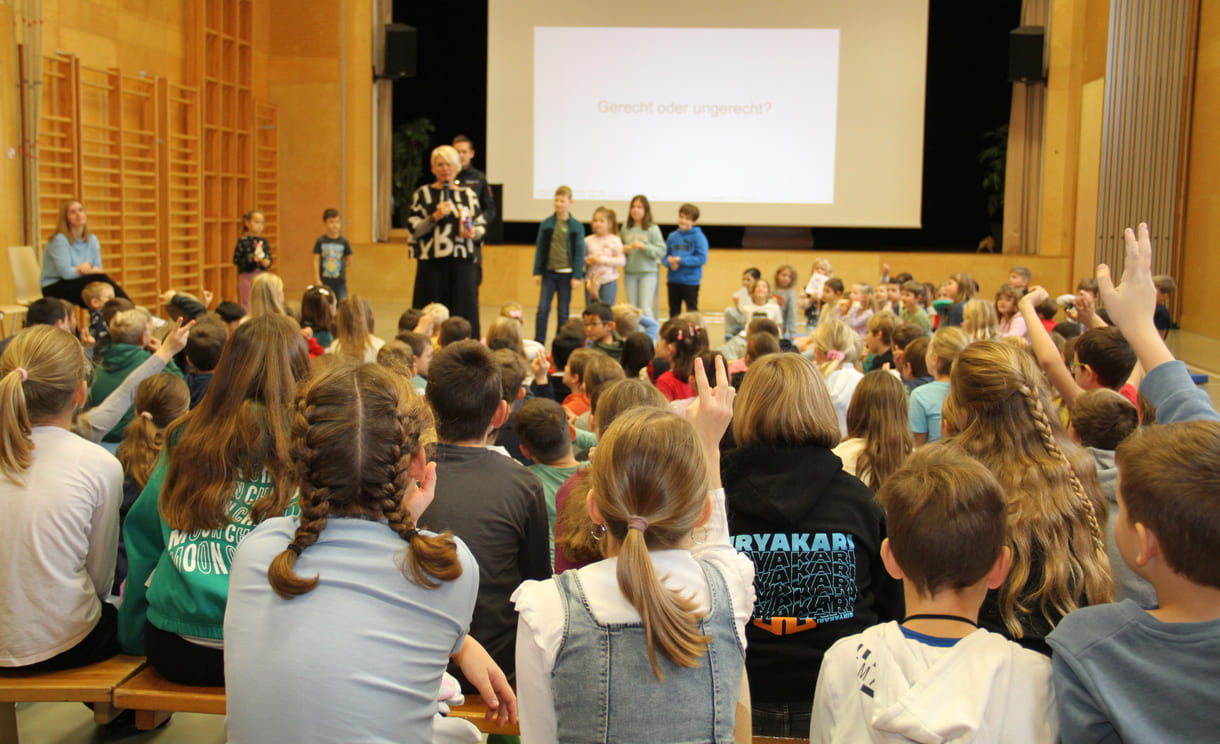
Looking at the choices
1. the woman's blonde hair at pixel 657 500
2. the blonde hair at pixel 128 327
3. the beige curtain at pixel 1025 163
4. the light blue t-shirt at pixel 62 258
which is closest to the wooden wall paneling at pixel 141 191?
the light blue t-shirt at pixel 62 258

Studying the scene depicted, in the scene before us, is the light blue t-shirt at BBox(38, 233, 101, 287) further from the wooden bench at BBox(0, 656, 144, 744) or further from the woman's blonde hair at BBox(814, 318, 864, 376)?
the wooden bench at BBox(0, 656, 144, 744)

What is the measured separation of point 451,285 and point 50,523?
15.1ft

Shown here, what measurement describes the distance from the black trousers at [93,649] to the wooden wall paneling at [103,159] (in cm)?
774

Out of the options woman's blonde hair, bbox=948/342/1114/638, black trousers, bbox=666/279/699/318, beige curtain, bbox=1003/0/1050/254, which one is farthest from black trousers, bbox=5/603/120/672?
beige curtain, bbox=1003/0/1050/254

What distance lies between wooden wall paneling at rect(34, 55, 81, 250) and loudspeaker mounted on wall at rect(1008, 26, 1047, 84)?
9859mm

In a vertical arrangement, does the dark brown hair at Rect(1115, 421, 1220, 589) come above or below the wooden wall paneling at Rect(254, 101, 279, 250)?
below

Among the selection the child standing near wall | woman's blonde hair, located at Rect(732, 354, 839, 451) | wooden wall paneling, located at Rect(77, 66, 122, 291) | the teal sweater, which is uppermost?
wooden wall paneling, located at Rect(77, 66, 122, 291)

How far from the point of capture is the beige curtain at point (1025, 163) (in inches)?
495

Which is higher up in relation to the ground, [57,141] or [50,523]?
[57,141]

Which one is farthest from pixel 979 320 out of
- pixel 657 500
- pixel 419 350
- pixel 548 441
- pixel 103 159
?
pixel 103 159

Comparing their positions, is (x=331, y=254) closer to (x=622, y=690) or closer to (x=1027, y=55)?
(x=1027, y=55)

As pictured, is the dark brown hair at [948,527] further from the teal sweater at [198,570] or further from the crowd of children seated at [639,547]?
the teal sweater at [198,570]

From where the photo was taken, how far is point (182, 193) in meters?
10.8

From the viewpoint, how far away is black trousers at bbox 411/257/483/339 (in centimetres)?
661
